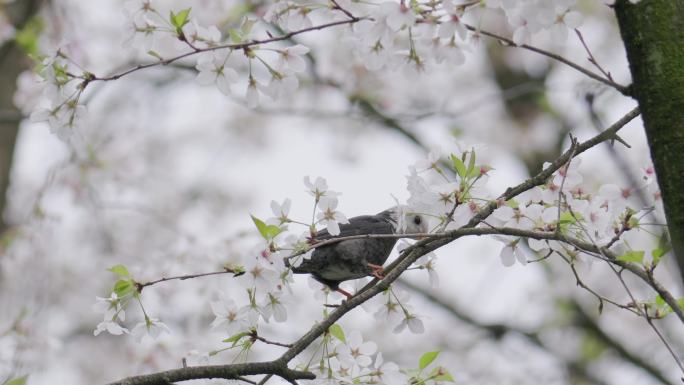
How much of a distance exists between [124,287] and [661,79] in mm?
1434

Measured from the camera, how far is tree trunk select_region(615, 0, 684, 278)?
1.75 meters

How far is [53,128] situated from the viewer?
2.32 meters

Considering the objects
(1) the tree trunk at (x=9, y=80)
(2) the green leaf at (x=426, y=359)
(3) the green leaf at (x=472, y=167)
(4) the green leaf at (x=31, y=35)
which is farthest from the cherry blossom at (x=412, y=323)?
(1) the tree trunk at (x=9, y=80)

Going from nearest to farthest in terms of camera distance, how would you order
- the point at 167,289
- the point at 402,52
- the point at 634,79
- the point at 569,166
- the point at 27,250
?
the point at 634,79, the point at 569,166, the point at 402,52, the point at 167,289, the point at 27,250

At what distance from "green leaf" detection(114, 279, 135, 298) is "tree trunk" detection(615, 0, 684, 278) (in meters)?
1.35

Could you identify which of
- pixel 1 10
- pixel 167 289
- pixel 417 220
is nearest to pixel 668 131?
pixel 417 220

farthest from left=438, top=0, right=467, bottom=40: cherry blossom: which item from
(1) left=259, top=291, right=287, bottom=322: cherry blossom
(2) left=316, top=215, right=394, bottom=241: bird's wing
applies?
(2) left=316, top=215, right=394, bottom=241: bird's wing

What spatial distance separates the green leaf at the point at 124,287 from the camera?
2211 mm

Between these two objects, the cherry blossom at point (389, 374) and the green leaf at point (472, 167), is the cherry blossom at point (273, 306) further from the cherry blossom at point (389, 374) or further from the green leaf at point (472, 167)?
the green leaf at point (472, 167)

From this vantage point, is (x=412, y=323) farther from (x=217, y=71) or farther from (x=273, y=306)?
(x=217, y=71)

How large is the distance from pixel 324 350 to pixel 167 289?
401 centimetres

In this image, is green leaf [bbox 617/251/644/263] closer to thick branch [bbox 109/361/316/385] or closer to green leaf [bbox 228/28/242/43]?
thick branch [bbox 109/361/316/385]

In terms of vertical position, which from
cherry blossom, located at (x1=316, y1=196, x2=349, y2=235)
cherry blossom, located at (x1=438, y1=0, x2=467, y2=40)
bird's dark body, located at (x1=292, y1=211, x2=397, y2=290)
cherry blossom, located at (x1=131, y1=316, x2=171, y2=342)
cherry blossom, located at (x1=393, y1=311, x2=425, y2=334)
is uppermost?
bird's dark body, located at (x1=292, y1=211, x2=397, y2=290)

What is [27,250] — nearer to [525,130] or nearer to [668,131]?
[525,130]
